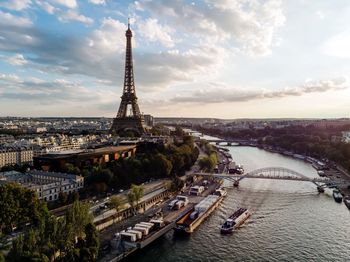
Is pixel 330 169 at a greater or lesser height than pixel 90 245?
lesser

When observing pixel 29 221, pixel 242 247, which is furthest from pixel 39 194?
pixel 242 247

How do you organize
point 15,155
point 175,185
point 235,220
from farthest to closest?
point 15,155 → point 175,185 → point 235,220

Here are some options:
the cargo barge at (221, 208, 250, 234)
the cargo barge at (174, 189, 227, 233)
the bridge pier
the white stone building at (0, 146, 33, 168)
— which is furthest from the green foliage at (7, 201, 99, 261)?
the white stone building at (0, 146, 33, 168)

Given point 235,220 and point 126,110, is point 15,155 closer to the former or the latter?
point 126,110

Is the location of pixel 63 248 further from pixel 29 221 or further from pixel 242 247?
pixel 242 247

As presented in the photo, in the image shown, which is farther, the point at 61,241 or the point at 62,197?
the point at 62,197

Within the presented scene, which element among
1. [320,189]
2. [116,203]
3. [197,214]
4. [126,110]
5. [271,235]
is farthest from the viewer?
[126,110]

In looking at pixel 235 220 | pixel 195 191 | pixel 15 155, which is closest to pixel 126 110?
pixel 15 155
